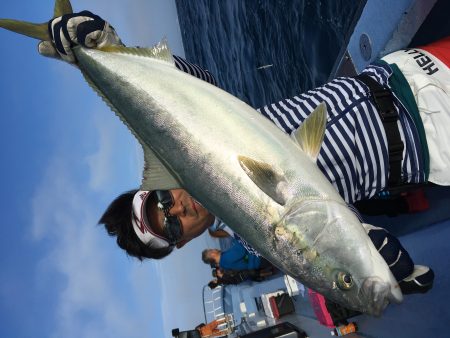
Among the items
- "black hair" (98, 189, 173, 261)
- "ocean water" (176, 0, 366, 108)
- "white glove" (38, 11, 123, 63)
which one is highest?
"ocean water" (176, 0, 366, 108)

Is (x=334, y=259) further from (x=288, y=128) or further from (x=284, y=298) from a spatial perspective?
(x=284, y=298)

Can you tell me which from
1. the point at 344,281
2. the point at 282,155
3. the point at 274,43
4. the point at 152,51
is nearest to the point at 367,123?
the point at 282,155

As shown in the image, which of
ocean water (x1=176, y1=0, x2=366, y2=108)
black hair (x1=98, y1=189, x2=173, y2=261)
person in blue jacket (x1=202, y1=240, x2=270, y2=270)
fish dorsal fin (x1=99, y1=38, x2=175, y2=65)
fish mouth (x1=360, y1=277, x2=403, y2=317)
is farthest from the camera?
ocean water (x1=176, y1=0, x2=366, y2=108)

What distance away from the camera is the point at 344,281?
168 centimetres

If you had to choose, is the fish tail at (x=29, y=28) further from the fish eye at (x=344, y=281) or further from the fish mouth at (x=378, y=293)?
the fish mouth at (x=378, y=293)

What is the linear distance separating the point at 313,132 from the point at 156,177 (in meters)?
0.85

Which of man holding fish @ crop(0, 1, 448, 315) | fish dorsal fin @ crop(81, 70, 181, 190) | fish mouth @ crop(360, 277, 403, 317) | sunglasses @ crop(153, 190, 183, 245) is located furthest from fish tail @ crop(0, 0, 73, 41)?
fish mouth @ crop(360, 277, 403, 317)

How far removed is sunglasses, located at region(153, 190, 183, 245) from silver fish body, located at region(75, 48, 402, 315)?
1.16 metres

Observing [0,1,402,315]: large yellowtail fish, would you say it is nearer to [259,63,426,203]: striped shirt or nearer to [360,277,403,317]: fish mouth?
[360,277,403,317]: fish mouth

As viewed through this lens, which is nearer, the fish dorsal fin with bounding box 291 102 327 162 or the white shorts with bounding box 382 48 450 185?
the fish dorsal fin with bounding box 291 102 327 162

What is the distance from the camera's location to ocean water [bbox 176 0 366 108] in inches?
294

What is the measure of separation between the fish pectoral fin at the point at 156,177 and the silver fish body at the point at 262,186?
3 cm

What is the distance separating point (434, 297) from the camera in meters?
3.46

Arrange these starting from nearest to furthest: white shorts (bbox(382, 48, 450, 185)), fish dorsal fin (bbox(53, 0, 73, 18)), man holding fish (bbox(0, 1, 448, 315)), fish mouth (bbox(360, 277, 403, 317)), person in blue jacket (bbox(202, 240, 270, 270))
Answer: fish mouth (bbox(360, 277, 403, 317))
man holding fish (bbox(0, 1, 448, 315))
fish dorsal fin (bbox(53, 0, 73, 18))
white shorts (bbox(382, 48, 450, 185))
person in blue jacket (bbox(202, 240, 270, 270))
